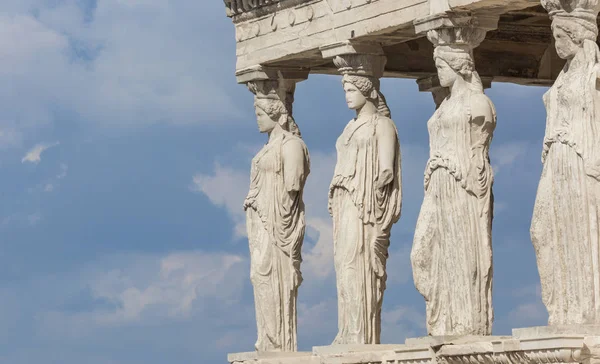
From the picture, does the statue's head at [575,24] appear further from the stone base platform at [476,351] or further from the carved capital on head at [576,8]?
the stone base platform at [476,351]

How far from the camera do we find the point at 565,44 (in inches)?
816

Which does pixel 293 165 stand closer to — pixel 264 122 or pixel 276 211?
pixel 276 211

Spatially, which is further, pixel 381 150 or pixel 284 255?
pixel 284 255

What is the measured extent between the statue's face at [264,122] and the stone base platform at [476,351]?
2694mm

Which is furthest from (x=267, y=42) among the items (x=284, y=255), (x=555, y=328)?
(x=555, y=328)

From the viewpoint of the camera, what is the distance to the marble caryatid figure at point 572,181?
20.4 metres

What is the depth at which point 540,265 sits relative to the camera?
2092cm

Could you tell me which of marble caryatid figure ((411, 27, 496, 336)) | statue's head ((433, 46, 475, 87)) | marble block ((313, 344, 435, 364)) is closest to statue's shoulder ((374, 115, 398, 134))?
marble caryatid figure ((411, 27, 496, 336))

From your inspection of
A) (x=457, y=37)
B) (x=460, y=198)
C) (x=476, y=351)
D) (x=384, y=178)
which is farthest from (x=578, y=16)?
(x=384, y=178)

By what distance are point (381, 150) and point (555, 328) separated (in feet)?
14.8

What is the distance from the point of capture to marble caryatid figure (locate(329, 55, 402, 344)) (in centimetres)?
2419

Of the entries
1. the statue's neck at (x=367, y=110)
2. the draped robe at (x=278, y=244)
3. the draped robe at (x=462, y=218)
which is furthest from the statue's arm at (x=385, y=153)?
the draped robe at (x=278, y=244)

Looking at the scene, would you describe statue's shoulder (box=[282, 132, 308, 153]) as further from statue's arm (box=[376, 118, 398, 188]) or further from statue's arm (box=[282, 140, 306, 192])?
statue's arm (box=[376, 118, 398, 188])

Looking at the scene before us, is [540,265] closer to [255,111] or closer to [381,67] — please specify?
[381,67]
